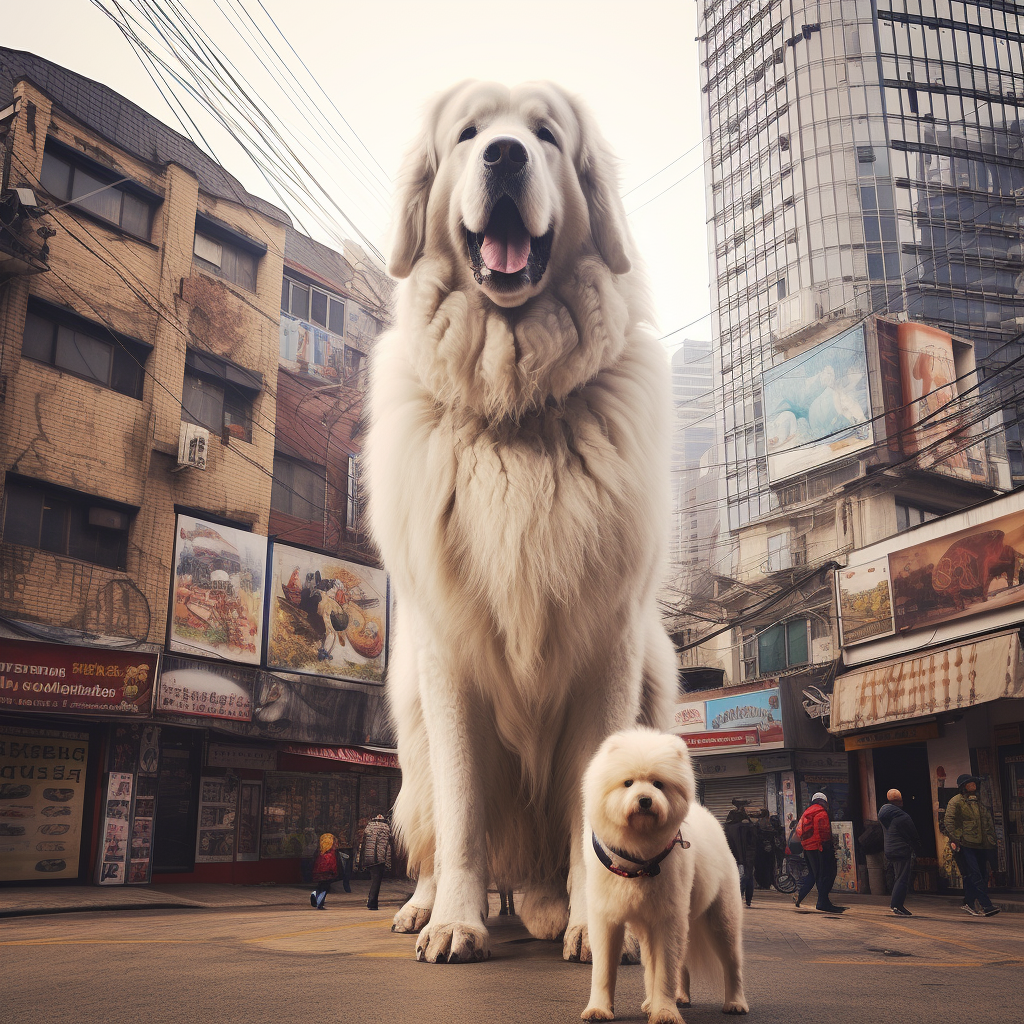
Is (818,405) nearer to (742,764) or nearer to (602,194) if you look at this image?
(742,764)

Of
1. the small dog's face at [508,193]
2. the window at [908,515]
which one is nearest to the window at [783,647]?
the window at [908,515]

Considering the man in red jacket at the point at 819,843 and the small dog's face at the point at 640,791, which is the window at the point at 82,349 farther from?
the small dog's face at the point at 640,791

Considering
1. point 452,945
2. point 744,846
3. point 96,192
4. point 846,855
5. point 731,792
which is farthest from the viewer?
point 731,792

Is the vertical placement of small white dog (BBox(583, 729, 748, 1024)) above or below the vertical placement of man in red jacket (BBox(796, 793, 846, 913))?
above

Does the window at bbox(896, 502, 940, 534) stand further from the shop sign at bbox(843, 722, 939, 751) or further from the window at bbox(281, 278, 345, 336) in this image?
the window at bbox(281, 278, 345, 336)

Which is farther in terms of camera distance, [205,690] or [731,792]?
[731,792]

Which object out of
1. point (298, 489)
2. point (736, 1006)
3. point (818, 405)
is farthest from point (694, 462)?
point (736, 1006)

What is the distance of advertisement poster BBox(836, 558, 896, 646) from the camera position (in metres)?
17.3

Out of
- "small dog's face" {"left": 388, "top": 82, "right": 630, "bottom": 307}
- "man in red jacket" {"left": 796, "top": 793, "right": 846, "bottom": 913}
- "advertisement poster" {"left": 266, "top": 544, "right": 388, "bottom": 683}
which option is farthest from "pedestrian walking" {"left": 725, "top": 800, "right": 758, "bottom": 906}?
"small dog's face" {"left": 388, "top": 82, "right": 630, "bottom": 307}

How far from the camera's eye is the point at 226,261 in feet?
62.4

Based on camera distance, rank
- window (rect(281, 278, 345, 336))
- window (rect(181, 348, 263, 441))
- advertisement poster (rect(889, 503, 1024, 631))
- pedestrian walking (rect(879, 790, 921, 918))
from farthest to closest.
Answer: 1. window (rect(281, 278, 345, 336))
2. window (rect(181, 348, 263, 441))
3. advertisement poster (rect(889, 503, 1024, 631))
4. pedestrian walking (rect(879, 790, 921, 918))

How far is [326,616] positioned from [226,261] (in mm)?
7485

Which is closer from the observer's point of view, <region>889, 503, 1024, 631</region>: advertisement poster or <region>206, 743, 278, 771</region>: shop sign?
<region>889, 503, 1024, 631</region>: advertisement poster

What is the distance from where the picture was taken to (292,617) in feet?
59.6
